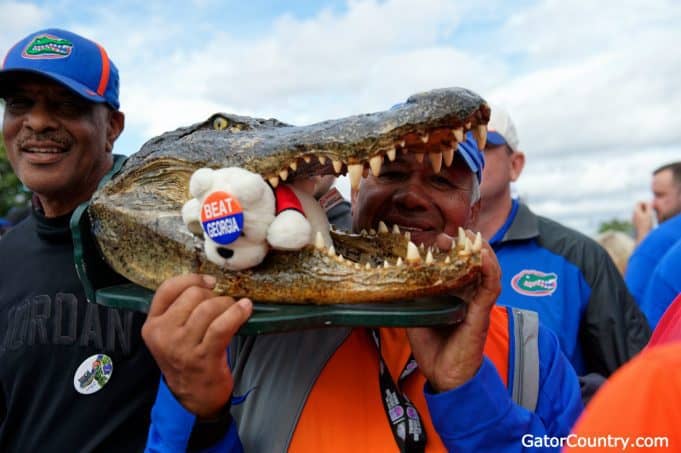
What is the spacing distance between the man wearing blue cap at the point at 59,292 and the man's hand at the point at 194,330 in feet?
2.69

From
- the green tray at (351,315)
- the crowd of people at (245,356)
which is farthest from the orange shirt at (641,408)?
the green tray at (351,315)

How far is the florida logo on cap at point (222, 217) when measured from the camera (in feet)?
4.44

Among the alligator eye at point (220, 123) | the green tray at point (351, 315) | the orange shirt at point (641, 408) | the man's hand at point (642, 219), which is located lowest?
the man's hand at point (642, 219)

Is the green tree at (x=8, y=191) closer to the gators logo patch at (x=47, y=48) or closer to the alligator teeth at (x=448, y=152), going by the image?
the gators logo patch at (x=47, y=48)

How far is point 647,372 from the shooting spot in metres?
0.78

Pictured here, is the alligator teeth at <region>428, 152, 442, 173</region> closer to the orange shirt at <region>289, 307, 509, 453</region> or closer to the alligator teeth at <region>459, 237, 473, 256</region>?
the alligator teeth at <region>459, 237, 473, 256</region>

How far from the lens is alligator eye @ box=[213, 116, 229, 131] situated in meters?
1.78

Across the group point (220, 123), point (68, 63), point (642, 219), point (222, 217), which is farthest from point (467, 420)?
point (642, 219)

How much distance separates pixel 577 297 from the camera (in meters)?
3.47

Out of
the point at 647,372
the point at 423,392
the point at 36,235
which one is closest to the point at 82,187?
the point at 36,235

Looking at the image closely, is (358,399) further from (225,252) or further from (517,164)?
(517,164)

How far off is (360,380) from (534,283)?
2.18 metres

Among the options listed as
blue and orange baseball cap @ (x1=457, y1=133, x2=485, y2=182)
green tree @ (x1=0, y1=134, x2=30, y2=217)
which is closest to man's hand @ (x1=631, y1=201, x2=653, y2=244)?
blue and orange baseball cap @ (x1=457, y1=133, x2=485, y2=182)

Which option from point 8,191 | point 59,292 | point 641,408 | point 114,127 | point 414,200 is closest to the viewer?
point 641,408
